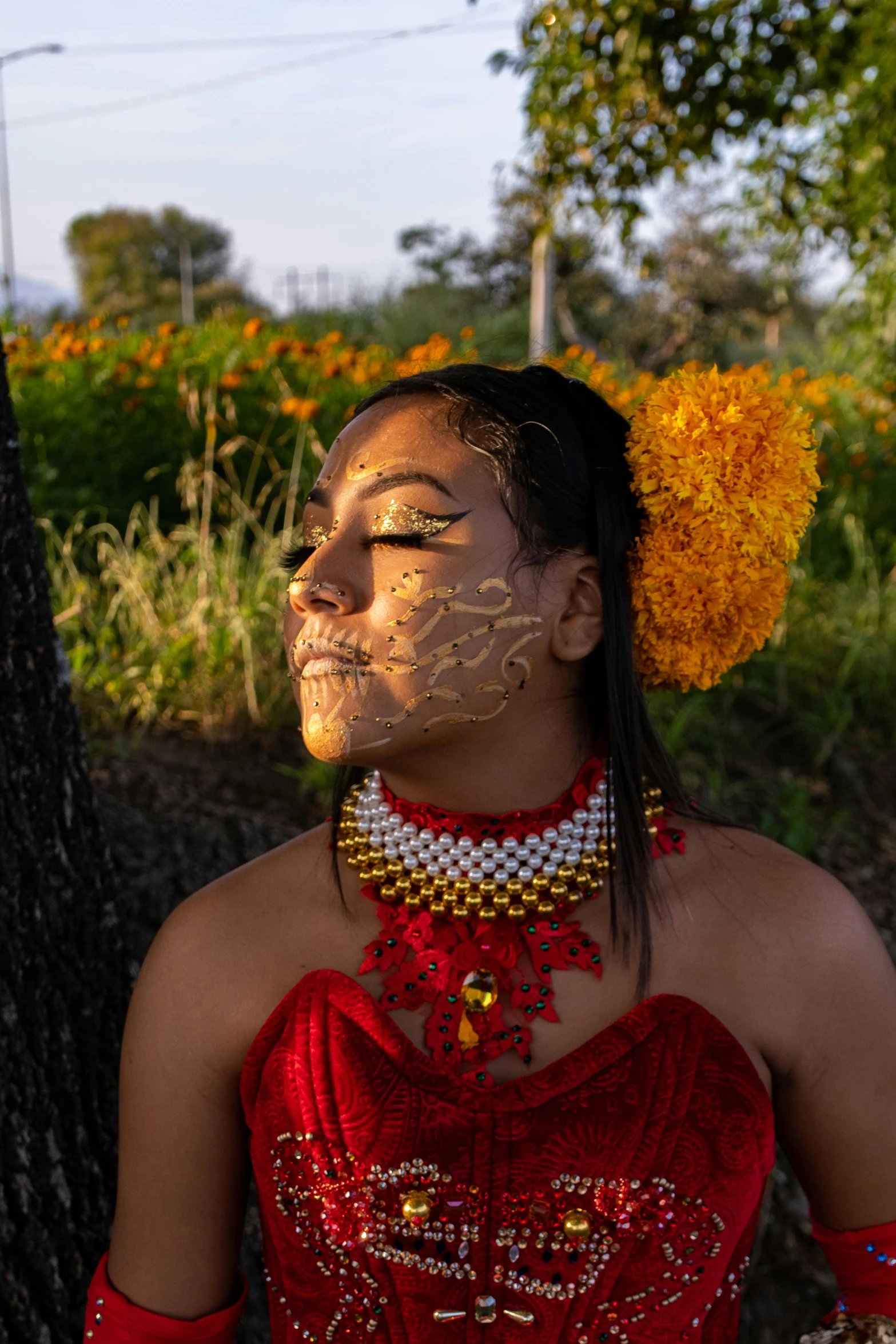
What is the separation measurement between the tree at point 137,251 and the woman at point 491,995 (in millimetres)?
42555

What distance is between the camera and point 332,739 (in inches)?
56.5

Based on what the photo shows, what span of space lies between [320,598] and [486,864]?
416 millimetres

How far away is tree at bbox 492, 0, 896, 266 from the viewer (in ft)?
12.8

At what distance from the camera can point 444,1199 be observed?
1477 mm

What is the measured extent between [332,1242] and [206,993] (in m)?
0.35

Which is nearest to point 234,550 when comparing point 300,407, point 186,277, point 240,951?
point 300,407

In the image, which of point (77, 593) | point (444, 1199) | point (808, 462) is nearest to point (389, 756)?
point (444, 1199)

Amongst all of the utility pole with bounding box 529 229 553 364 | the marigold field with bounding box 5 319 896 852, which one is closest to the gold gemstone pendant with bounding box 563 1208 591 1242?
the marigold field with bounding box 5 319 896 852

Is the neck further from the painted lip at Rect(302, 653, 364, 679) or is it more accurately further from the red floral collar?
the painted lip at Rect(302, 653, 364, 679)

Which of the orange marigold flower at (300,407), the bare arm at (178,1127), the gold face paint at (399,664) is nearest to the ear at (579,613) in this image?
the gold face paint at (399,664)

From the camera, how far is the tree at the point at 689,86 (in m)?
3.90

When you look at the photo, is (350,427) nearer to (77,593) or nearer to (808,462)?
(808,462)

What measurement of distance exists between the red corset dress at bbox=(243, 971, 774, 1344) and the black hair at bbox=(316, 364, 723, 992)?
16cm

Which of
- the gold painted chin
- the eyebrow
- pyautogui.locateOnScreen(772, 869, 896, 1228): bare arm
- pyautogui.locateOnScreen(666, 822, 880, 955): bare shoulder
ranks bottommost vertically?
pyautogui.locateOnScreen(772, 869, 896, 1228): bare arm
